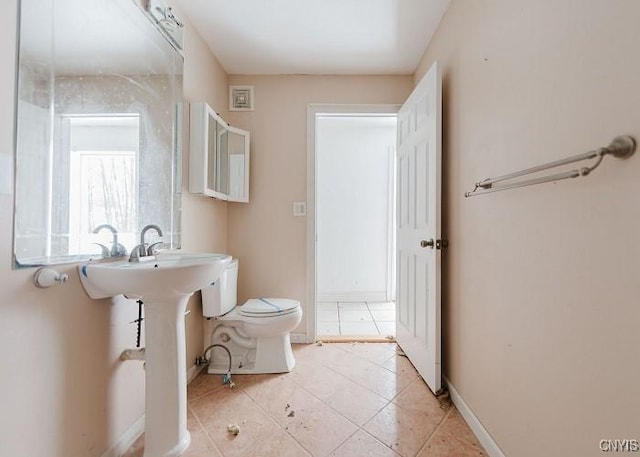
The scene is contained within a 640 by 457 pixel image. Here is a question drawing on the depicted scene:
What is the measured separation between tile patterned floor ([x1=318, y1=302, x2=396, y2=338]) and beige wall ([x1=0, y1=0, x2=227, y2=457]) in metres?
1.60

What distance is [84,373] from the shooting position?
1.06 m

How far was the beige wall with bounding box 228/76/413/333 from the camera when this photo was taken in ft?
7.81

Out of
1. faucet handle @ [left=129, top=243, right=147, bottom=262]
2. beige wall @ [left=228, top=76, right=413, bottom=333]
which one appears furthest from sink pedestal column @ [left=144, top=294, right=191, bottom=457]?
beige wall @ [left=228, top=76, right=413, bottom=333]

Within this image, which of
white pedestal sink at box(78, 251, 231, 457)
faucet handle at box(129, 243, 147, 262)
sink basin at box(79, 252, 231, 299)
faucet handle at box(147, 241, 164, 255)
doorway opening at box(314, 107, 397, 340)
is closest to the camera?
sink basin at box(79, 252, 231, 299)

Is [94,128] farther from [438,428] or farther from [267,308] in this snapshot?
[438,428]

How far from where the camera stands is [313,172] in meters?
2.38

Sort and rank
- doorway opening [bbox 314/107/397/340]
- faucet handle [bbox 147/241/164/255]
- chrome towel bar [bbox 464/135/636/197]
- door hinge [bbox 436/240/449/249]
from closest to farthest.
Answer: chrome towel bar [bbox 464/135/636/197] → faucet handle [bbox 147/241/164/255] → door hinge [bbox 436/240/449/249] → doorway opening [bbox 314/107/397/340]

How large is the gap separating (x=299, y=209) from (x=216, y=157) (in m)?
0.76

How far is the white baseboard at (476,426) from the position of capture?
3.93 feet

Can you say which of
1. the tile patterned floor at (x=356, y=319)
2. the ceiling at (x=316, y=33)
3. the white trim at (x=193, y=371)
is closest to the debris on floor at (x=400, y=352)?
the tile patterned floor at (x=356, y=319)

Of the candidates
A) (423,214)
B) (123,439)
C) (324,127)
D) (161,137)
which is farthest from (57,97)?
(324,127)

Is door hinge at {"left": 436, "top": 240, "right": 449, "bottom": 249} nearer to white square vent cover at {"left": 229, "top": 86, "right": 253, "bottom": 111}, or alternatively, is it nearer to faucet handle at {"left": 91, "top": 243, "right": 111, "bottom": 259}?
faucet handle at {"left": 91, "top": 243, "right": 111, "bottom": 259}

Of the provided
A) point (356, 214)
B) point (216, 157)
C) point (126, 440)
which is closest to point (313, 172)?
point (216, 157)

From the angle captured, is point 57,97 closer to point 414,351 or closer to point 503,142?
point 503,142
